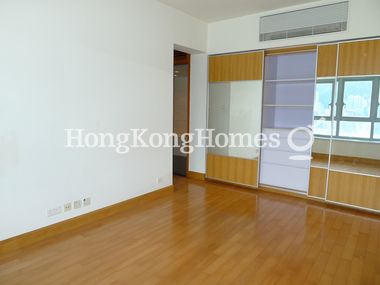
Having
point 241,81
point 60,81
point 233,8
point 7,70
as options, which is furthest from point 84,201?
point 233,8

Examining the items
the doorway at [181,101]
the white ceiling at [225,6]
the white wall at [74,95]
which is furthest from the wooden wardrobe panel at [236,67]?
the white wall at [74,95]

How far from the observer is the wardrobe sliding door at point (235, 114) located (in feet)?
16.1

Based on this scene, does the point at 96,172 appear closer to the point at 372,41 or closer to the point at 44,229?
the point at 44,229

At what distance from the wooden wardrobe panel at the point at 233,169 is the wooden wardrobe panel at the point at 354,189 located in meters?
1.27

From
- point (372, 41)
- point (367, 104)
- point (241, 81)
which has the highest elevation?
point (372, 41)

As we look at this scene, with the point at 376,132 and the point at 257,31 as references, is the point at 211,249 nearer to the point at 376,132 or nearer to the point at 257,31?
the point at 376,132

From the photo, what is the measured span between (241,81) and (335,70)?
156 cm

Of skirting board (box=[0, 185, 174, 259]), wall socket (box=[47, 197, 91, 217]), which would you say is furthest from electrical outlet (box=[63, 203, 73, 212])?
skirting board (box=[0, 185, 174, 259])

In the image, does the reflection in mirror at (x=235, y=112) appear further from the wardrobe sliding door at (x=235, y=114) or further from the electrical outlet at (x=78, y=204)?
the electrical outlet at (x=78, y=204)

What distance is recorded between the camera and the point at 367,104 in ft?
13.1

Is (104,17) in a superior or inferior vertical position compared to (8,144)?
superior

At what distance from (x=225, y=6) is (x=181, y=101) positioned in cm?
206

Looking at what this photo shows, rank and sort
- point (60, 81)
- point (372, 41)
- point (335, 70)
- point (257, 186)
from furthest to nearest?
point (257, 186) < point (335, 70) < point (372, 41) < point (60, 81)

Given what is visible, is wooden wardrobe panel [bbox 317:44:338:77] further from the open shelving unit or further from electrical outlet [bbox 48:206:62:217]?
electrical outlet [bbox 48:206:62:217]
